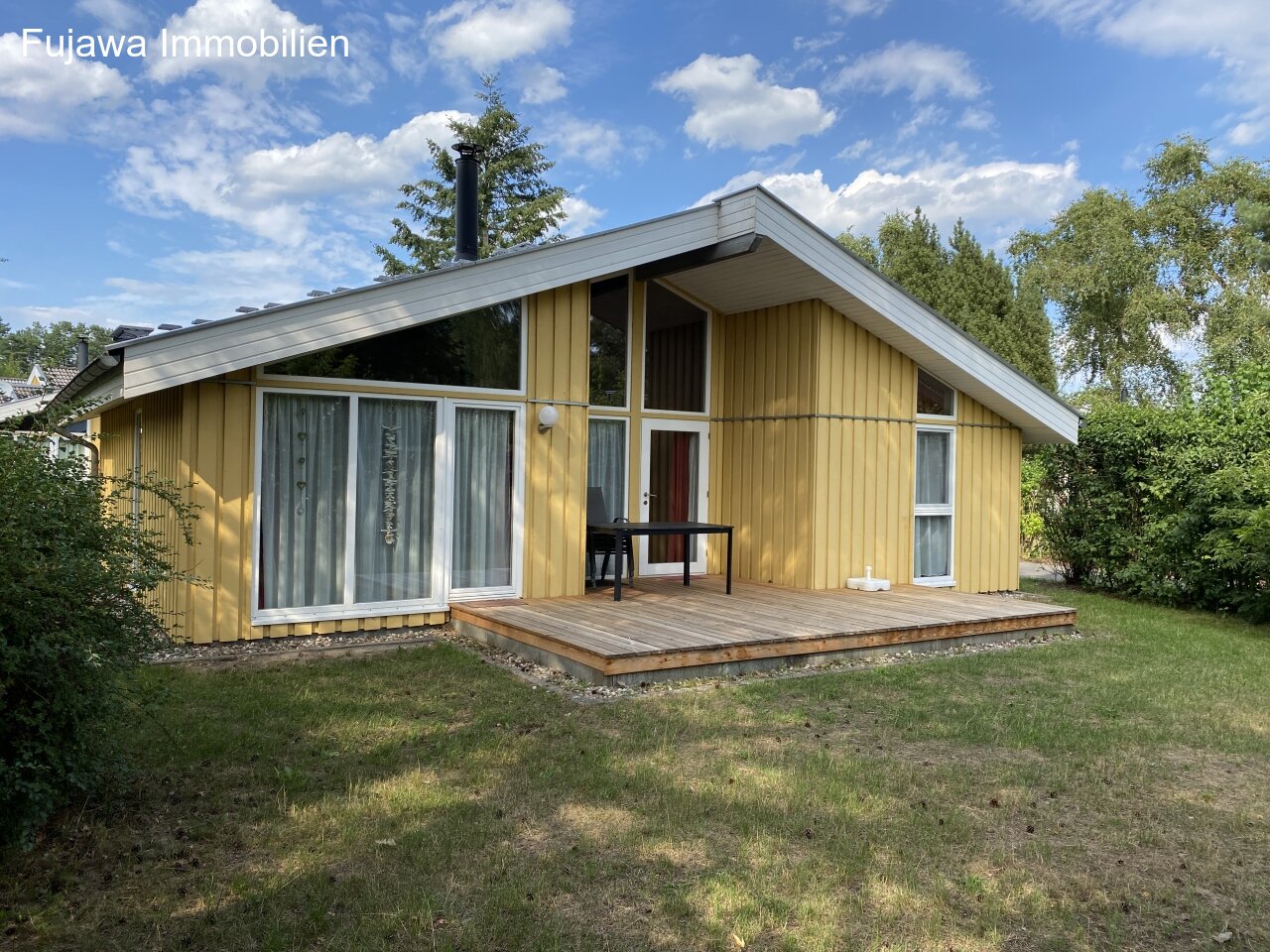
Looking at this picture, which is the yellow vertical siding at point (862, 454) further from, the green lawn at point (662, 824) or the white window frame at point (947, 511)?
the green lawn at point (662, 824)

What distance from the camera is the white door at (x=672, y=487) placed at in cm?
945

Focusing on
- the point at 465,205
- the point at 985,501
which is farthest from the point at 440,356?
the point at 985,501

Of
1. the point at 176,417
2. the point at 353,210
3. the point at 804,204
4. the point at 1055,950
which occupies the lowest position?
the point at 1055,950

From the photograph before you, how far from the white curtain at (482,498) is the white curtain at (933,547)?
4864 millimetres

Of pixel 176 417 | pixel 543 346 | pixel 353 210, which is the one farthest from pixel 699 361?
pixel 353 210

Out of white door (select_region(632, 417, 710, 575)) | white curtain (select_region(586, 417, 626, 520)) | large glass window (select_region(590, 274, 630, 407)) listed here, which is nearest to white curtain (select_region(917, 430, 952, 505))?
white door (select_region(632, 417, 710, 575))

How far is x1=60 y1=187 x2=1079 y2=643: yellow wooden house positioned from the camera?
652 cm

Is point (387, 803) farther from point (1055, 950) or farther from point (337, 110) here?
point (337, 110)

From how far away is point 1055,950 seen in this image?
2.68 metres

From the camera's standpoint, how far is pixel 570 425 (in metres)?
8.05

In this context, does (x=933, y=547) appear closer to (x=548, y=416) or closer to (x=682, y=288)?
(x=682, y=288)

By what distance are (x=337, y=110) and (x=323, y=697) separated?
2337 cm

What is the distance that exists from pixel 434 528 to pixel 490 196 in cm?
2189

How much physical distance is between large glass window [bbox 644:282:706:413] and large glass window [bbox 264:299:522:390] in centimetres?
204
